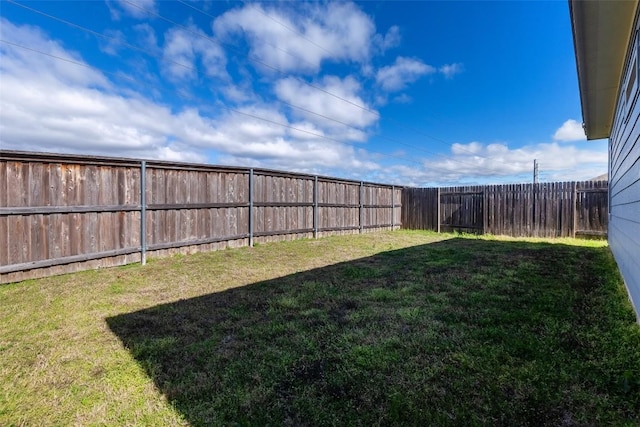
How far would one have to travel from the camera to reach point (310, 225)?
9078 mm

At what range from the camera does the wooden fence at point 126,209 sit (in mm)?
4172

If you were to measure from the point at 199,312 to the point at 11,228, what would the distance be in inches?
132

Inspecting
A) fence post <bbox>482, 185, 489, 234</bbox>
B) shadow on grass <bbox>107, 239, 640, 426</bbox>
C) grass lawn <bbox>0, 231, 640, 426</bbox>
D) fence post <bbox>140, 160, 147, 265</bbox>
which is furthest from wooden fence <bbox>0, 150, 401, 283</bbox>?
fence post <bbox>482, 185, 489, 234</bbox>

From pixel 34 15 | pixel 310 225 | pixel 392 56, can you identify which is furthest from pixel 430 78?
pixel 34 15

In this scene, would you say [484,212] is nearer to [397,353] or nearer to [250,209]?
[250,209]

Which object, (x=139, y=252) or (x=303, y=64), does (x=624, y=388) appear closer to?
(x=139, y=252)

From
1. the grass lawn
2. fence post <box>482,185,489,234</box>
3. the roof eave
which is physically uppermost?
the roof eave

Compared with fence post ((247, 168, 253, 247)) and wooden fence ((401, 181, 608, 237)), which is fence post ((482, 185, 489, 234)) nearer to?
wooden fence ((401, 181, 608, 237))

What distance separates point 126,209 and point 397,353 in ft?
17.3

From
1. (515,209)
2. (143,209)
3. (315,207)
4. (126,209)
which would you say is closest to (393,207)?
(515,209)

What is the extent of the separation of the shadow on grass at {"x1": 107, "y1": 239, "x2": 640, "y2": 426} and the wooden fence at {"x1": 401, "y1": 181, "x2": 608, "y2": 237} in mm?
6450

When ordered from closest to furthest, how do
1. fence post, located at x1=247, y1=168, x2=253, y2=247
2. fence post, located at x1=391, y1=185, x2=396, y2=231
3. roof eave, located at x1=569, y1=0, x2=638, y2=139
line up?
roof eave, located at x1=569, y1=0, x2=638, y2=139, fence post, located at x1=247, y1=168, x2=253, y2=247, fence post, located at x1=391, y1=185, x2=396, y2=231

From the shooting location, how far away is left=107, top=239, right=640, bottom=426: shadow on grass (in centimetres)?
150

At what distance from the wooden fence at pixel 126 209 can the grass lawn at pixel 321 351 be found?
2.31 ft
